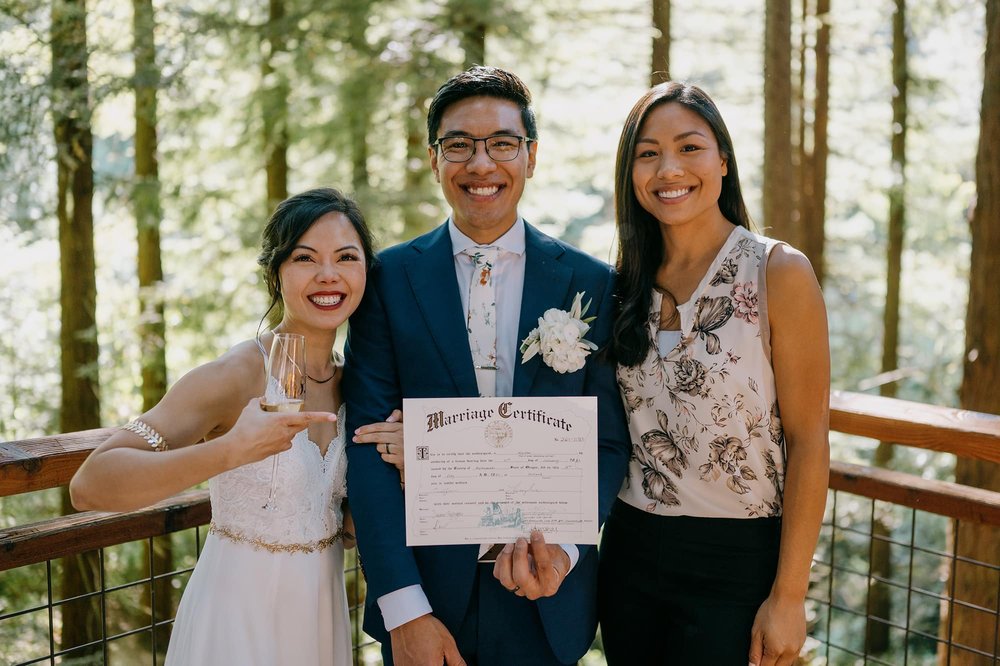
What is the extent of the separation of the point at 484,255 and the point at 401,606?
108 cm

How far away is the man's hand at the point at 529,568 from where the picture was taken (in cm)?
228

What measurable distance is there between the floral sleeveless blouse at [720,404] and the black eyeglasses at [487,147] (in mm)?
714

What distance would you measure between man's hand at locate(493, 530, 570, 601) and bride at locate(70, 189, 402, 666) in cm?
46

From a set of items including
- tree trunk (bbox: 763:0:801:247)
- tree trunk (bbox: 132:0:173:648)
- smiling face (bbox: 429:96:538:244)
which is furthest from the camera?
tree trunk (bbox: 132:0:173:648)

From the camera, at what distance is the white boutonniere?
2.36 meters

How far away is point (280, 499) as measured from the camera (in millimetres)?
2402

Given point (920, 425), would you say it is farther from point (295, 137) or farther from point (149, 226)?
point (149, 226)

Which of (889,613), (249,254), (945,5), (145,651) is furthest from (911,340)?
(145,651)

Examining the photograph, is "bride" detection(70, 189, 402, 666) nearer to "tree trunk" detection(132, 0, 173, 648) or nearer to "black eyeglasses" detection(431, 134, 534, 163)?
"black eyeglasses" detection(431, 134, 534, 163)

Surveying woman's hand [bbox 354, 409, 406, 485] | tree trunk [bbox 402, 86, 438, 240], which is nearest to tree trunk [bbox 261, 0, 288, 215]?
tree trunk [bbox 402, 86, 438, 240]

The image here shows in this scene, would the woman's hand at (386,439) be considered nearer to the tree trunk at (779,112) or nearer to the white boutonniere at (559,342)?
the white boutonniere at (559,342)

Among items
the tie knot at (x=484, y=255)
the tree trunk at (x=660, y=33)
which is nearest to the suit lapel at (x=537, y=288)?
the tie knot at (x=484, y=255)

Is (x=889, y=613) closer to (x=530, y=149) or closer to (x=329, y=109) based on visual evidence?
(x=329, y=109)

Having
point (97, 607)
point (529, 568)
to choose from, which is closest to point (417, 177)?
point (97, 607)
